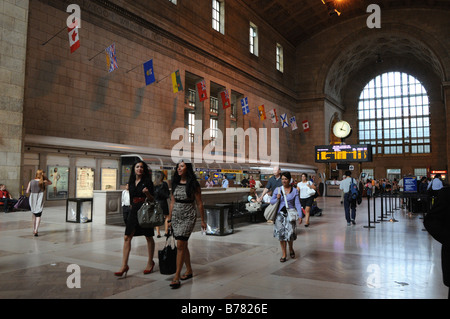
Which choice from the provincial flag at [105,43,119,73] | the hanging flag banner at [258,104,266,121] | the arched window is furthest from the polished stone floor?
the arched window

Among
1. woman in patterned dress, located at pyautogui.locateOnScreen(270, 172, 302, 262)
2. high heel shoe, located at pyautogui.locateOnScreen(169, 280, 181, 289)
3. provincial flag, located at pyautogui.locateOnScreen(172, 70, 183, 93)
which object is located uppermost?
provincial flag, located at pyautogui.locateOnScreen(172, 70, 183, 93)

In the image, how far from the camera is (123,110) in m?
19.3

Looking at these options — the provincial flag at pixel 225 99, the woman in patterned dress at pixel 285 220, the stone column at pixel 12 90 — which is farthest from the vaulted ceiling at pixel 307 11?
the woman in patterned dress at pixel 285 220

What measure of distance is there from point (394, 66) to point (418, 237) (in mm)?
42726

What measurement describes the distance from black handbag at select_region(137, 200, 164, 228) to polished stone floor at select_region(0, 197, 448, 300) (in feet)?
2.42

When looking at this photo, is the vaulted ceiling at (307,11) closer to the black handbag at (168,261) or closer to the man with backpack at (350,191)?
the man with backpack at (350,191)

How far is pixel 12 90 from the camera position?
43.3 ft

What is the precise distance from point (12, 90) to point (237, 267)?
1202cm

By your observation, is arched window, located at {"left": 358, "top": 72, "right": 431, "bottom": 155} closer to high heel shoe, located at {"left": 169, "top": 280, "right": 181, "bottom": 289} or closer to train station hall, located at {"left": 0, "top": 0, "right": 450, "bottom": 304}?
train station hall, located at {"left": 0, "top": 0, "right": 450, "bottom": 304}

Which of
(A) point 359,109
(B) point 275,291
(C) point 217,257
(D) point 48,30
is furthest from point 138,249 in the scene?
(A) point 359,109

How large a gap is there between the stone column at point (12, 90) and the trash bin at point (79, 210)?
3.84 m

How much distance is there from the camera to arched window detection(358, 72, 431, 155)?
44.1 meters

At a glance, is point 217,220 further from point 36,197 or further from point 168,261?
point 36,197
